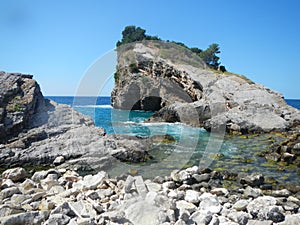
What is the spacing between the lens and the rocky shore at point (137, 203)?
571cm

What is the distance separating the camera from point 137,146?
13703 millimetres

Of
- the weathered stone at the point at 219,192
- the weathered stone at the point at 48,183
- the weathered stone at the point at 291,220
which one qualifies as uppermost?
the weathered stone at the point at 291,220

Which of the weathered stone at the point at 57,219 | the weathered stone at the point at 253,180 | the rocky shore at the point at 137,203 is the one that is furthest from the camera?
the weathered stone at the point at 253,180

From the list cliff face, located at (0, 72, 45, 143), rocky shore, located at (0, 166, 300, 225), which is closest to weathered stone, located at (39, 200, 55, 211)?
rocky shore, located at (0, 166, 300, 225)

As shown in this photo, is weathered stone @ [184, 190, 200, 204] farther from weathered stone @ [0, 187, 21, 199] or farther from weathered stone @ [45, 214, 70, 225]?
weathered stone @ [0, 187, 21, 199]

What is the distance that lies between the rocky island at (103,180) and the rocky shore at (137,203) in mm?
24

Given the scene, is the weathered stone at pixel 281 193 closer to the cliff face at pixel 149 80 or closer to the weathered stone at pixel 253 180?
the weathered stone at pixel 253 180

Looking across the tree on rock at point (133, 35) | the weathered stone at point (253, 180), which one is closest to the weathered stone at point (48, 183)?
the weathered stone at point (253, 180)

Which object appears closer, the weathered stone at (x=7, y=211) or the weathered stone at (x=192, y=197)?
the weathered stone at (x=7, y=211)

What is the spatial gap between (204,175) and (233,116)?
18.0 meters

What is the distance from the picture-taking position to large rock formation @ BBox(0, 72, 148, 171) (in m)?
11.4

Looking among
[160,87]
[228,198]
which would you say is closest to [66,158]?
[228,198]

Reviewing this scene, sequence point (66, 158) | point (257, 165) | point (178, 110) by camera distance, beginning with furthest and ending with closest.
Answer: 1. point (178, 110)
2. point (257, 165)
3. point (66, 158)

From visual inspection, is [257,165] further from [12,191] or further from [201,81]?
[201,81]
